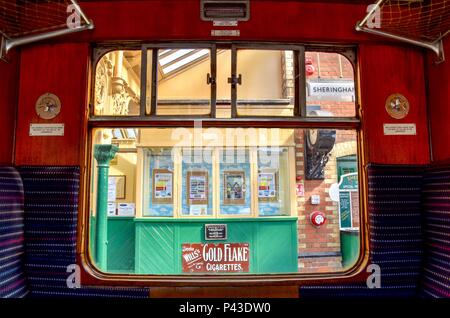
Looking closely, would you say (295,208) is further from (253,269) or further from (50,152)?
(50,152)

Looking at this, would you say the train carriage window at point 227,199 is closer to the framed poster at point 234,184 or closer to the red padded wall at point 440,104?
the framed poster at point 234,184

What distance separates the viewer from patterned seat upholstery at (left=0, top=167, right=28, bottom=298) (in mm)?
2010

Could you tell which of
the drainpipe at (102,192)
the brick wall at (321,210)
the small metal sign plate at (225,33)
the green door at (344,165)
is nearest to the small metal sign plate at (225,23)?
the small metal sign plate at (225,33)

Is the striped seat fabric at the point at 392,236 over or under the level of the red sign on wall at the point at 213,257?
over

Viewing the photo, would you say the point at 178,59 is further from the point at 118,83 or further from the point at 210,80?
the point at 210,80

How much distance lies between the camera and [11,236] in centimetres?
208

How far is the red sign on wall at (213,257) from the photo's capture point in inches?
166

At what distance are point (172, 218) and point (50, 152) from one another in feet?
7.33

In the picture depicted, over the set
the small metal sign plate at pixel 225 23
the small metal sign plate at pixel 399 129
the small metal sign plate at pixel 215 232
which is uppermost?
the small metal sign plate at pixel 225 23

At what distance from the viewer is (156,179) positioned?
4.44m

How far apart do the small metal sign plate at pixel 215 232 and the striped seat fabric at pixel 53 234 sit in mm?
2121

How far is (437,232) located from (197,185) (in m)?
2.82
